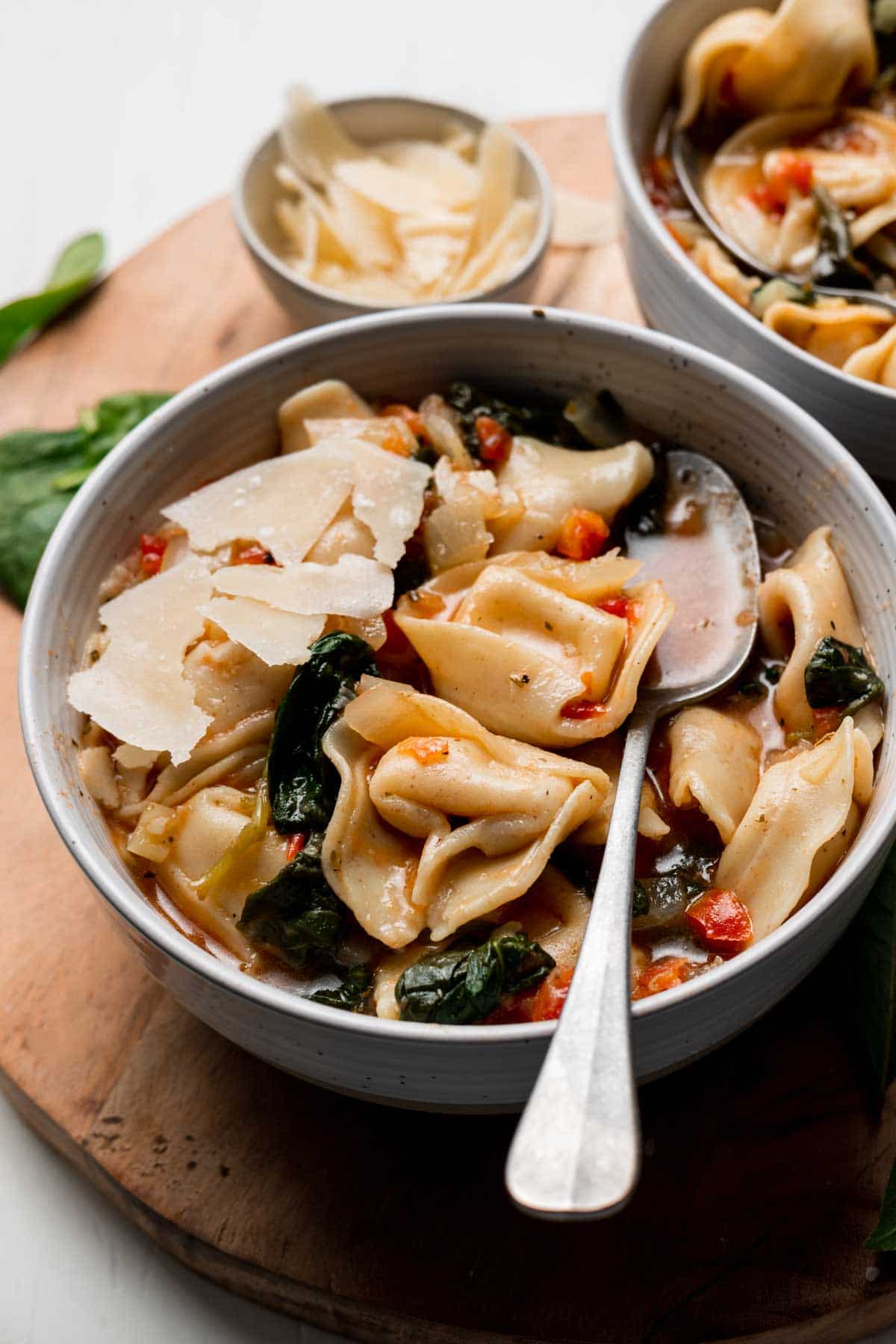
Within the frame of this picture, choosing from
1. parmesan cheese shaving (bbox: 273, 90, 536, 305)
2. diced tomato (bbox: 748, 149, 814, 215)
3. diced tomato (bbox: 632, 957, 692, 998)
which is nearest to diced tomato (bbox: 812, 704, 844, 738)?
diced tomato (bbox: 632, 957, 692, 998)

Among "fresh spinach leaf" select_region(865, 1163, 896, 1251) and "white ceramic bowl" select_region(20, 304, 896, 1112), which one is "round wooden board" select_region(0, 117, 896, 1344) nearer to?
"fresh spinach leaf" select_region(865, 1163, 896, 1251)

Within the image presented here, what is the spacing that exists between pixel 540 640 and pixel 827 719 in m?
0.76

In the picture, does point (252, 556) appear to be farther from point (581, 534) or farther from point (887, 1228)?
point (887, 1228)

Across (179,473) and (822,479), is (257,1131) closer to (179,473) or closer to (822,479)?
(179,473)

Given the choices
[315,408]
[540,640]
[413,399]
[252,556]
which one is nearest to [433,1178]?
[540,640]

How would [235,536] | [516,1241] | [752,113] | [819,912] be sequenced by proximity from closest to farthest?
[819,912]
[516,1241]
[235,536]
[752,113]

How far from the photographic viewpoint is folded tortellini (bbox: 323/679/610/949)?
317 cm

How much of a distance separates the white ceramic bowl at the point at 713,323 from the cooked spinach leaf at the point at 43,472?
5.73ft

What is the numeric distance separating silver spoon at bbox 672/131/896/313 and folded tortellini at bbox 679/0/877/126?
104mm

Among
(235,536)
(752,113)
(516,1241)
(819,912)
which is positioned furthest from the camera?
(752,113)

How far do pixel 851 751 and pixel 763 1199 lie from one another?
3.53 feet

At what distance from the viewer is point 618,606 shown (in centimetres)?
368

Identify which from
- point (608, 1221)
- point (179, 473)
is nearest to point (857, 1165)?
point (608, 1221)

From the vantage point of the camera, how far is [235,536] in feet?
12.1
